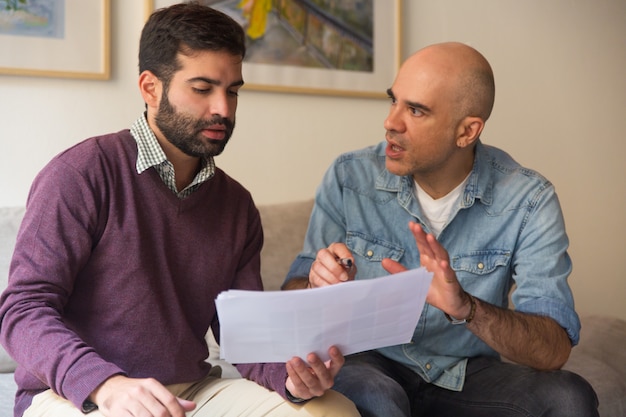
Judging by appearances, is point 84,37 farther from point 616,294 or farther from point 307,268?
point 616,294

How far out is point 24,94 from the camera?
2367 millimetres

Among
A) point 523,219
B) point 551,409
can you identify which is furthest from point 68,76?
point 551,409

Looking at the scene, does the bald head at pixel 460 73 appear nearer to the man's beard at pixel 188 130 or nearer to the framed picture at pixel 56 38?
the man's beard at pixel 188 130

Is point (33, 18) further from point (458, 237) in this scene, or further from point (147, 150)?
point (458, 237)

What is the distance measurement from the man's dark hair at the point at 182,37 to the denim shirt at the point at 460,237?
0.54 metres

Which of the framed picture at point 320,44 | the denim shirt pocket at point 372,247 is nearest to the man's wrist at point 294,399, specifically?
the denim shirt pocket at point 372,247

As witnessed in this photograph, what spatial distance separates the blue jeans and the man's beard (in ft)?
1.78

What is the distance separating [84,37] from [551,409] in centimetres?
165

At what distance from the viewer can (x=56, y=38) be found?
2.39 metres

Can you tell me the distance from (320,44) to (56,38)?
862 mm

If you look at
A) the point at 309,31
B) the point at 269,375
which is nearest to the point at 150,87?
the point at 269,375

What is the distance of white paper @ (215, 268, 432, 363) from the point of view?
1213 mm

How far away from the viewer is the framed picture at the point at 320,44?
105 inches

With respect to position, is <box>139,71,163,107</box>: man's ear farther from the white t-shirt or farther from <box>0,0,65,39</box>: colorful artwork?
<box>0,0,65,39</box>: colorful artwork
